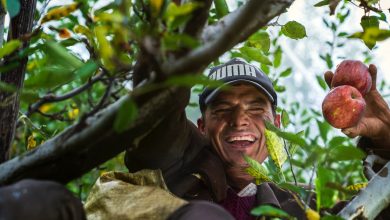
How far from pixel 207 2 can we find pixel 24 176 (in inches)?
17.5

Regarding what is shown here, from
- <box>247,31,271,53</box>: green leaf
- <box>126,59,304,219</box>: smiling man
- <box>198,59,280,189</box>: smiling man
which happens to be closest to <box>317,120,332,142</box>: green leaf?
<box>126,59,304,219</box>: smiling man

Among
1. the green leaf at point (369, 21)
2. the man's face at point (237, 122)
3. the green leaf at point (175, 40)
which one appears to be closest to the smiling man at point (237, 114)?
the man's face at point (237, 122)

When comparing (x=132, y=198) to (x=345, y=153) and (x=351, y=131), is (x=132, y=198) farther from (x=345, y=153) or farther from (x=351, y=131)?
(x=351, y=131)

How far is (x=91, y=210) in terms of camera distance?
1277mm

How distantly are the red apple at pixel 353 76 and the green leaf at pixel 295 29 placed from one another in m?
0.26

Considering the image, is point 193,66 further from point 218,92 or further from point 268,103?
point 268,103

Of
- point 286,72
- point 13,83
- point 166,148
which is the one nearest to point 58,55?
point 13,83

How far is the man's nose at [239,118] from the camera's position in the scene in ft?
5.94

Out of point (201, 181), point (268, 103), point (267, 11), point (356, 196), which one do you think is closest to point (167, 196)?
point (201, 181)

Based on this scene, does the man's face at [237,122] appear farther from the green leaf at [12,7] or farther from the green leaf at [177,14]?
the green leaf at [177,14]

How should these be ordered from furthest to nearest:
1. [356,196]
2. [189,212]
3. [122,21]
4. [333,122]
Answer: [333,122] → [356,196] → [189,212] → [122,21]

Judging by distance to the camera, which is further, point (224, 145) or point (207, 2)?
point (224, 145)

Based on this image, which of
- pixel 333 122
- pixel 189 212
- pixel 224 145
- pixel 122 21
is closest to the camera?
pixel 122 21

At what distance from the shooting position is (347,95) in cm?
144
